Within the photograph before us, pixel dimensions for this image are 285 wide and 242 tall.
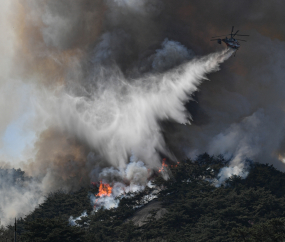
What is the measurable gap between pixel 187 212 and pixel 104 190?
1249 inches

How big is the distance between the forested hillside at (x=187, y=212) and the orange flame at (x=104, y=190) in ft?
5.76

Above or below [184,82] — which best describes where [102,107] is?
above

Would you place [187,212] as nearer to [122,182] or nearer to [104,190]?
[122,182]

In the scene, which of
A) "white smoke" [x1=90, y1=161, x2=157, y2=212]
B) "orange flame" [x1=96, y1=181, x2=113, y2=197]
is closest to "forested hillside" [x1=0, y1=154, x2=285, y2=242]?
"orange flame" [x1=96, y1=181, x2=113, y2=197]

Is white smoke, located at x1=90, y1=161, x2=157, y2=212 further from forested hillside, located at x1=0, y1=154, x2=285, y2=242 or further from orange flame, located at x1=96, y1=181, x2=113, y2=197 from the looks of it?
forested hillside, located at x1=0, y1=154, x2=285, y2=242

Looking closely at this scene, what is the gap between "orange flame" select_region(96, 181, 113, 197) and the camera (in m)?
111

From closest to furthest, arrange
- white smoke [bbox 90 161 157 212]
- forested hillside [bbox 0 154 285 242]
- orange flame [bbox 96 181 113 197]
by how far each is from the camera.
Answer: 1. forested hillside [bbox 0 154 285 242]
2. white smoke [bbox 90 161 157 212]
3. orange flame [bbox 96 181 113 197]

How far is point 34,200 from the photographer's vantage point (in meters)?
126

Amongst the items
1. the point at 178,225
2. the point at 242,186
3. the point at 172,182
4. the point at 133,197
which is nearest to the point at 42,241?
the point at 178,225

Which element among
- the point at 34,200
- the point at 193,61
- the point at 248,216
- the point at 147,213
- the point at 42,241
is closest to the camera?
the point at 42,241

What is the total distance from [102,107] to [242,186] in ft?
161

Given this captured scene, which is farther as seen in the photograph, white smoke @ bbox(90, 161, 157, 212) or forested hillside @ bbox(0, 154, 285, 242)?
white smoke @ bbox(90, 161, 157, 212)

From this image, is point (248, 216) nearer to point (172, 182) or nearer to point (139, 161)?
point (172, 182)

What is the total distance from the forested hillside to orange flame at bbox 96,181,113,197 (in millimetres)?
1756
